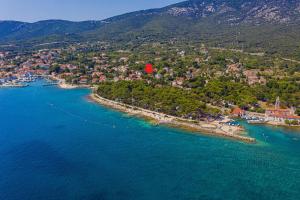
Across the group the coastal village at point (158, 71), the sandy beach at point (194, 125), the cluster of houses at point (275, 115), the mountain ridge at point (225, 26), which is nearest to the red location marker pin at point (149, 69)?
the coastal village at point (158, 71)

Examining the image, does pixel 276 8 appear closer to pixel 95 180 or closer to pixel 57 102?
pixel 57 102

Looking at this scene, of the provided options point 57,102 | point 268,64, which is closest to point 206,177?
point 57,102

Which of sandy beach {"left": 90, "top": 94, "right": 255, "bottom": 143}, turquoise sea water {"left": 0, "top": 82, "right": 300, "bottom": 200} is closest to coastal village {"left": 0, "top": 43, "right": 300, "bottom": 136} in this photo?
sandy beach {"left": 90, "top": 94, "right": 255, "bottom": 143}

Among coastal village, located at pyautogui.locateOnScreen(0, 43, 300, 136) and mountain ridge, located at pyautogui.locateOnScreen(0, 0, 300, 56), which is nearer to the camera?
coastal village, located at pyautogui.locateOnScreen(0, 43, 300, 136)

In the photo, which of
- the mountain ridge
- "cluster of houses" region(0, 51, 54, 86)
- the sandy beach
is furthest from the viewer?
the mountain ridge

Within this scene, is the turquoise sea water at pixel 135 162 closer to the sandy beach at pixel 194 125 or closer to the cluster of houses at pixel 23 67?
the sandy beach at pixel 194 125

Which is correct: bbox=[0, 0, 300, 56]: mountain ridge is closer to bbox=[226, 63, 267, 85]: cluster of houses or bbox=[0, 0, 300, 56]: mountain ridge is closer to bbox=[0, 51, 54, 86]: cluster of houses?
bbox=[226, 63, 267, 85]: cluster of houses
